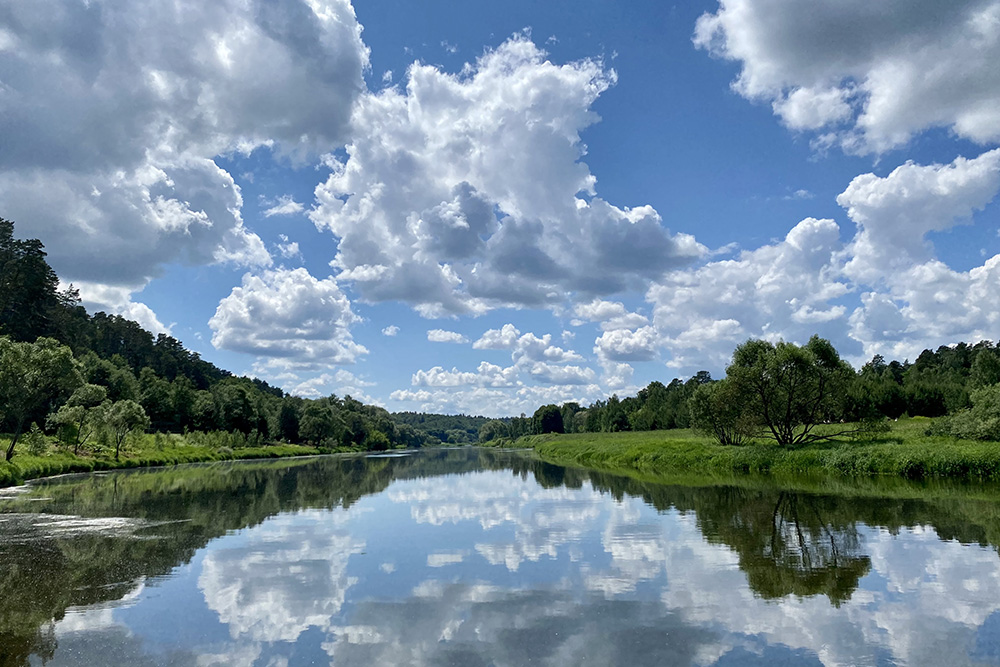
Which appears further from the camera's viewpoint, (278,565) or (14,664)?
(278,565)

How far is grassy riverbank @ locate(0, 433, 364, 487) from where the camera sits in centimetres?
4649

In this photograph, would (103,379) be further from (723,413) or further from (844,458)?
(844,458)

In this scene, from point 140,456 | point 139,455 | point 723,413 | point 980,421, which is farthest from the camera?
point 139,455

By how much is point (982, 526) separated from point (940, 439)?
24.6 meters

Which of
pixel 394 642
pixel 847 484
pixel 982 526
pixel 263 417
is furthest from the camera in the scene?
pixel 263 417

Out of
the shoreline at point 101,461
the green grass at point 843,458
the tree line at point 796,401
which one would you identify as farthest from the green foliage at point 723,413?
the shoreline at point 101,461

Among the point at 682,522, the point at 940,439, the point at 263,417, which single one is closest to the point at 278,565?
the point at 682,522

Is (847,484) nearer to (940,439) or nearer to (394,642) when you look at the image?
(940,439)

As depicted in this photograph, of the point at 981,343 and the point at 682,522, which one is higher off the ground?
the point at 981,343

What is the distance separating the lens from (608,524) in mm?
22688

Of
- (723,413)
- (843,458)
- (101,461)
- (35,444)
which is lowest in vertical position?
(843,458)

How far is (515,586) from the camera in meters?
A: 13.6

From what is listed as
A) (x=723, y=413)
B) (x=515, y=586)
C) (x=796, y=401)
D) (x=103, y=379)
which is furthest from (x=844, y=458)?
(x=103, y=379)

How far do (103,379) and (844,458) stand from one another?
106 m
